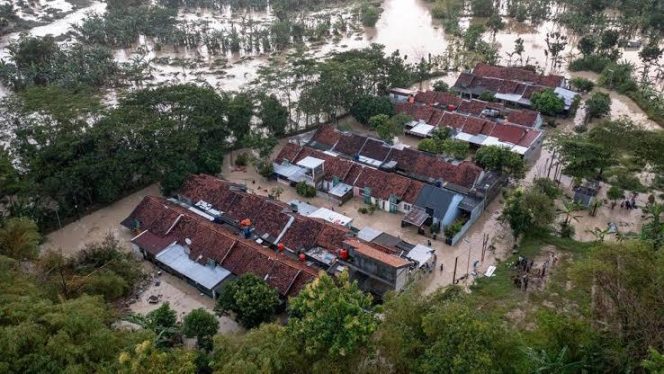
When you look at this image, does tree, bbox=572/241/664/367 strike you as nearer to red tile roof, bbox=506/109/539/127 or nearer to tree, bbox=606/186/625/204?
tree, bbox=606/186/625/204

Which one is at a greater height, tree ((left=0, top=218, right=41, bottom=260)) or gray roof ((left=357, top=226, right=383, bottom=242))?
tree ((left=0, top=218, right=41, bottom=260))

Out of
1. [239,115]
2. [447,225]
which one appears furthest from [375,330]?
[239,115]

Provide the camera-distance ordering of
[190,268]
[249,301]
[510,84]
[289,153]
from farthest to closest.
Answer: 1. [510,84]
2. [289,153]
3. [190,268]
4. [249,301]

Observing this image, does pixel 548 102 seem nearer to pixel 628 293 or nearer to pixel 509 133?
pixel 509 133

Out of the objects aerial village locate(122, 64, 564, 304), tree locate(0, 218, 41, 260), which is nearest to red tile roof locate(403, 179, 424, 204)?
aerial village locate(122, 64, 564, 304)

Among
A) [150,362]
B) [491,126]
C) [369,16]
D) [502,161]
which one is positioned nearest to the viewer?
[150,362]

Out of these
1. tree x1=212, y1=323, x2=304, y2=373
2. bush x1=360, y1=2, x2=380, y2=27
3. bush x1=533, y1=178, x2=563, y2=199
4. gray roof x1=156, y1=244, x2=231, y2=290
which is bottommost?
gray roof x1=156, y1=244, x2=231, y2=290

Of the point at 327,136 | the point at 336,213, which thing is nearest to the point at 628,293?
the point at 336,213
